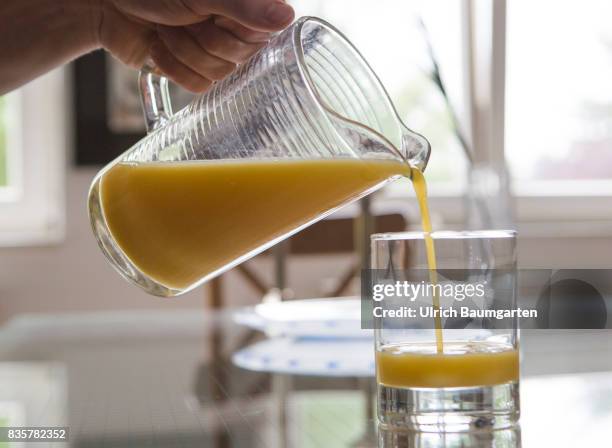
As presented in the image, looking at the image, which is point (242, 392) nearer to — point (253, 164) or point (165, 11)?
point (253, 164)

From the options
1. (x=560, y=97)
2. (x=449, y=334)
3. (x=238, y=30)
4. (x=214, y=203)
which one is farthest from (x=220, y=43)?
(x=560, y=97)

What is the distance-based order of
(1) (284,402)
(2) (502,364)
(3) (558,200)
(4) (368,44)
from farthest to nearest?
(3) (558,200), (4) (368,44), (1) (284,402), (2) (502,364)

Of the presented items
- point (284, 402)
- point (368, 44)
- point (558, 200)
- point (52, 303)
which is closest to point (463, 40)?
point (368, 44)

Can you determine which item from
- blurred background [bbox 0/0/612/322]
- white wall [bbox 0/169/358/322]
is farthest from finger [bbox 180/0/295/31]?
white wall [bbox 0/169/358/322]

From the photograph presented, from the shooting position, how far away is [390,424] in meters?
0.47

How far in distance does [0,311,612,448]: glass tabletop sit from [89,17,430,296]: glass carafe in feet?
0.31

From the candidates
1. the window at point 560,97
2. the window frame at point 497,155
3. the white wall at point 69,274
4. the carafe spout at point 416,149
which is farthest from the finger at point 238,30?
the window at point 560,97

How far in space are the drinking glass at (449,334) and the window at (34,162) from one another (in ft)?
10.2

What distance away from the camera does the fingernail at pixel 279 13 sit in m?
0.61

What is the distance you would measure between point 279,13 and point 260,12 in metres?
0.02

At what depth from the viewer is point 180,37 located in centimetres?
80

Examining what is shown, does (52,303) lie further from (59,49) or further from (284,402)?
(284,402)

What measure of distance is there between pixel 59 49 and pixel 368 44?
9.54ft

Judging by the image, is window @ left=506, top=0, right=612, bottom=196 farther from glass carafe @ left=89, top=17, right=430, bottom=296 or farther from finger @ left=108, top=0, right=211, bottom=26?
glass carafe @ left=89, top=17, right=430, bottom=296
